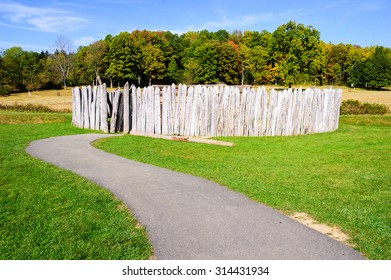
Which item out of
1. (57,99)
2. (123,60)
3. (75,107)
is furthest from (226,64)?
(75,107)

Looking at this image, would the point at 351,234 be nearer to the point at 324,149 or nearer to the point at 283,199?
the point at 283,199

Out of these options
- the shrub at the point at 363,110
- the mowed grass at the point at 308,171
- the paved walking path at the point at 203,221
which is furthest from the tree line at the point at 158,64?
the paved walking path at the point at 203,221

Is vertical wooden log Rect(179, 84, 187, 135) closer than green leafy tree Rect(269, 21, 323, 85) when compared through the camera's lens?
Yes

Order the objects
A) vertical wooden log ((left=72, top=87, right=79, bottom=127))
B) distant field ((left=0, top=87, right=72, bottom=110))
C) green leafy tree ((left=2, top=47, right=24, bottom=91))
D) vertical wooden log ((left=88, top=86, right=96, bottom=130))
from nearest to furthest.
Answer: vertical wooden log ((left=88, top=86, right=96, bottom=130)), vertical wooden log ((left=72, top=87, right=79, bottom=127)), distant field ((left=0, top=87, right=72, bottom=110)), green leafy tree ((left=2, top=47, right=24, bottom=91))

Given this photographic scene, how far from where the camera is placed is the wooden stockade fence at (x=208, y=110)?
13344mm

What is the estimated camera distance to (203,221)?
189 inches

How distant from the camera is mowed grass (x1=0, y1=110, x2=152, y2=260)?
3.93 metres

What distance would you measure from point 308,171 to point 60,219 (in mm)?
5503

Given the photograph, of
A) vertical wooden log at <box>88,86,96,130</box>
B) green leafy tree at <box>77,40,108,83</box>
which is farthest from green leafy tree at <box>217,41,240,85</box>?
vertical wooden log at <box>88,86,96,130</box>

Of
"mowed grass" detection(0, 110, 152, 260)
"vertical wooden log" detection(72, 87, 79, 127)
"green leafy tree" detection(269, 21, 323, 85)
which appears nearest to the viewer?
"mowed grass" detection(0, 110, 152, 260)

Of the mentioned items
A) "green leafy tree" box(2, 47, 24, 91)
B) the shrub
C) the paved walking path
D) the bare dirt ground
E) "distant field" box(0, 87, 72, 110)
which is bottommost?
the bare dirt ground

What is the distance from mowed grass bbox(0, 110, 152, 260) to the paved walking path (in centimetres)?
26

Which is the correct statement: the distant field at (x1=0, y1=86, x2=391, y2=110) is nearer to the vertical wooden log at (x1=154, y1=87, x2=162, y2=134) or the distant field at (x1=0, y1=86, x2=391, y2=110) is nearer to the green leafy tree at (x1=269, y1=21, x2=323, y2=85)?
the green leafy tree at (x1=269, y1=21, x2=323, y2=85)

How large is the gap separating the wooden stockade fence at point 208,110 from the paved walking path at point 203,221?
6026 millimetres
